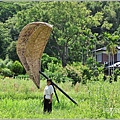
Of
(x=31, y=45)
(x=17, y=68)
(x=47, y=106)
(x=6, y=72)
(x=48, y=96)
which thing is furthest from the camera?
(x=17, y=68)

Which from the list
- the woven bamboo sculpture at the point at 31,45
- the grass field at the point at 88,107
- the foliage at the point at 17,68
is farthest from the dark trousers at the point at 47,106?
the foliage at the point at 17,68

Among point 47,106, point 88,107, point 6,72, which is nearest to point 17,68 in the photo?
point 6,72

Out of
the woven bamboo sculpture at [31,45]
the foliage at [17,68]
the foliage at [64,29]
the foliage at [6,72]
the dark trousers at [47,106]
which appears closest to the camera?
the dark trousers at [47,106]

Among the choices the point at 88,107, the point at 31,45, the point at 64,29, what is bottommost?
the point at 88,107

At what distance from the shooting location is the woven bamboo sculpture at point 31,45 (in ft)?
35.4

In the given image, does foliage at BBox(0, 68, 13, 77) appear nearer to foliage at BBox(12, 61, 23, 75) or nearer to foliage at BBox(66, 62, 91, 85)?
foliage at BBox(12, 61, 23, 75)

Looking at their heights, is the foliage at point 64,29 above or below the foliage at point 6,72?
above

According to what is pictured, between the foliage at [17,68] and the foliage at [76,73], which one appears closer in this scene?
the foliage at [76,73]

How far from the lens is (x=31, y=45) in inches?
431

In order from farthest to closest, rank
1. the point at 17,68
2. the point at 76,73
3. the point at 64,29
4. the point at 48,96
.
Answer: the point at 64,29 → the point at 17,68 → the point at 76,73 → the point at 48,96

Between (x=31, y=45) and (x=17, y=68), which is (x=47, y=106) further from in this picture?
(x=17, y=68)

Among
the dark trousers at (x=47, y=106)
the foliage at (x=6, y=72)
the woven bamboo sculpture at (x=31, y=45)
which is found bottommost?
the foliage at (x=6, y=72)

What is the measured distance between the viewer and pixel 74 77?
66.5ft

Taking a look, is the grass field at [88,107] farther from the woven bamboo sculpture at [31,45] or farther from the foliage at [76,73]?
the foliage at [76,73]
